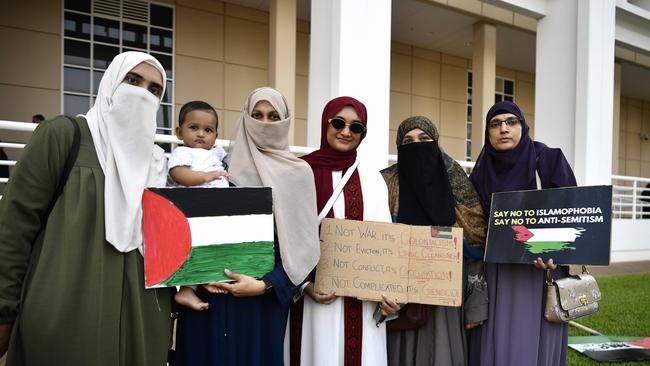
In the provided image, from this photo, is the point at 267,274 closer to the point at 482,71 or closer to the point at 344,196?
the point at 344,196

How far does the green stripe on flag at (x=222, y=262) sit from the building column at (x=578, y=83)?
6.74 m

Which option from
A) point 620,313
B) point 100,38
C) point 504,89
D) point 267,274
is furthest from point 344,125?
point 504,89

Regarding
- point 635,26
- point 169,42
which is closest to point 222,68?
point 169,42

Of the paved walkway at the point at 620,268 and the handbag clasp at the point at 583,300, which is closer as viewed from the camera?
the handbag clasp at the point at 583,300

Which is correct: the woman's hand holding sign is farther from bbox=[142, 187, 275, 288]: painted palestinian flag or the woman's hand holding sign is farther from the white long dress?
bbox=[142, 187, 275, 288]: painted palestinian flag

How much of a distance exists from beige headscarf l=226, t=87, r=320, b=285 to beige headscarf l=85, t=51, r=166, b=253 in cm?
39

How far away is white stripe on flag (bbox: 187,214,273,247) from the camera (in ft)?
4.95

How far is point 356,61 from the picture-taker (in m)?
4.32

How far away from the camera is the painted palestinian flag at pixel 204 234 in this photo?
1.44 metres

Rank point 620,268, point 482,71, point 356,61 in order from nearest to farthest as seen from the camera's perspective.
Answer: point 356,61 → point 620,268 → point 482,71

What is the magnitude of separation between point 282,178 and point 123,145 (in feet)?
2.05

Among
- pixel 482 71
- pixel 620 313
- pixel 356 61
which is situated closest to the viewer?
pixel 356 61

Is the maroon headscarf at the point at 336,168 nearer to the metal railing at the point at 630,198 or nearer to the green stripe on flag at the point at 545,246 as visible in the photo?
the green stripe on flag at the point at 545,246

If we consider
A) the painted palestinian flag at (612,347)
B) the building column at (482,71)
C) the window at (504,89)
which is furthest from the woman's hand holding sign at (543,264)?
the window at (504,89)
